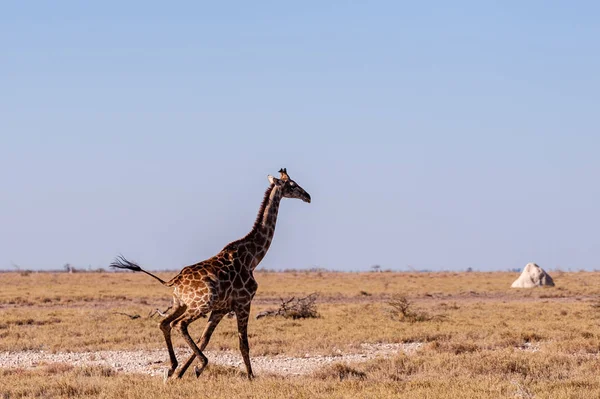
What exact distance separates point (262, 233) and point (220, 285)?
1.33 m

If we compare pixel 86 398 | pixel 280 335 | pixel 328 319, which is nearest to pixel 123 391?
pixel 86 398

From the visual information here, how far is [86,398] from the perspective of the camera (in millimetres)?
12922

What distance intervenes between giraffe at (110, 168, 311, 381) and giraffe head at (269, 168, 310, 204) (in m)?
0.02

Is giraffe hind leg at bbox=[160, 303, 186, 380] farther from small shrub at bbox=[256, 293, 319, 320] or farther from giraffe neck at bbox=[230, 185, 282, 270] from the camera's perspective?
small shrub at bbox=[256, 293, 319, 320]

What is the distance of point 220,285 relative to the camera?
1431 centimetres

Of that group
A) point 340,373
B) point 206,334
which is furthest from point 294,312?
point 206,334

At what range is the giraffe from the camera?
46.6 ft

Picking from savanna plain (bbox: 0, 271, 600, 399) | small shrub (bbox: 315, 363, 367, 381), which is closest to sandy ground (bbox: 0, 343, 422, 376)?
savanna plain (bbox: 0, 271, 600, 399)

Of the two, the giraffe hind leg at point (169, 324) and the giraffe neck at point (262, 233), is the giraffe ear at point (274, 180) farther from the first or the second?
the giraffe hind leg at point (169, 324)

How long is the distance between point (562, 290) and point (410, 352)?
30871 millimetres

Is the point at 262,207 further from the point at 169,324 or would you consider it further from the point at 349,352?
the point at 349,352

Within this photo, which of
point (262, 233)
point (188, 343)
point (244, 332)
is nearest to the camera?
point (188, 343)

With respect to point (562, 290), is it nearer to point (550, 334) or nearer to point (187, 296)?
point (550, 334)

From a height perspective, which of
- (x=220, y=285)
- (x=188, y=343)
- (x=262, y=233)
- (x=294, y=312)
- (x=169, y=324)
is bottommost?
(x=188, y=343)
